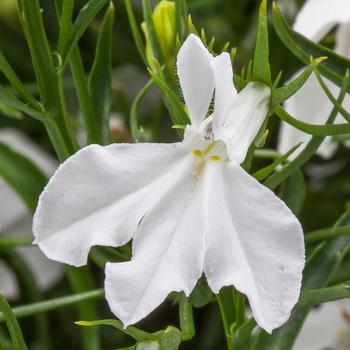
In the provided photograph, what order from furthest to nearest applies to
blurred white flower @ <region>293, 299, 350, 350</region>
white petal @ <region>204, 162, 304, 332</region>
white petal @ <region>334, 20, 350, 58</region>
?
1. blurred white flower @ <region>293, 299, 350, 350</region>
2. white petal @ <region>334, 20, 350, 58</region>
3. white petal @ <region>204, 162, 304, 332</region>

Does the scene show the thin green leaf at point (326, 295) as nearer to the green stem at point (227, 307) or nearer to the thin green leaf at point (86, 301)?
the green stem at point (227, 307)

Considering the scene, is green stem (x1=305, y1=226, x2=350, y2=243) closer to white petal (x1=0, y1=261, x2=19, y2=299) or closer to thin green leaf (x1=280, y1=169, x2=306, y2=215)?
thin green leaf (x1=280, y1=169, x2=306, y2=215)

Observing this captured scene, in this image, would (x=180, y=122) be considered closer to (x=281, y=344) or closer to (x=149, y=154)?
(x=149, y=154)

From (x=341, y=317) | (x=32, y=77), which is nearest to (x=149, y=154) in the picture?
(x=341, y=317)

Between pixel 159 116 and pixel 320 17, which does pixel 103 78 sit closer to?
pixel 320 17

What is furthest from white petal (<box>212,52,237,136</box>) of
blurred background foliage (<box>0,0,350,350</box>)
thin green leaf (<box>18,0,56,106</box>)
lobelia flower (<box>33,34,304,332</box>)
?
blurred background foliage (<box>0,0,350,350</box>)

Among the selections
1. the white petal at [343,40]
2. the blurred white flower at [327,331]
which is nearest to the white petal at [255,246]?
the white petal at [343,40]

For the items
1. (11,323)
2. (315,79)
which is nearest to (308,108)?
(315,79)
